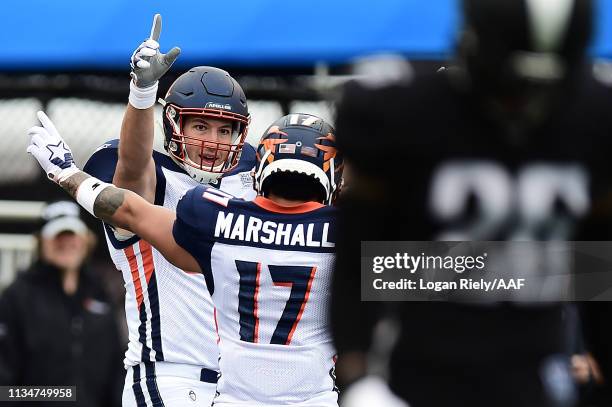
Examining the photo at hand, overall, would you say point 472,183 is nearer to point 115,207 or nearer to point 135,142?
point 115,207

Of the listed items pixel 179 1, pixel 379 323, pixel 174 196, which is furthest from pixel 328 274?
pixel 179 1

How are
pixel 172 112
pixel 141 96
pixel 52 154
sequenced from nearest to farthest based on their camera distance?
pixel 52 154
pixel 141 96
pixel 172 112

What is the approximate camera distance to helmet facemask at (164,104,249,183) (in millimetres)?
5941

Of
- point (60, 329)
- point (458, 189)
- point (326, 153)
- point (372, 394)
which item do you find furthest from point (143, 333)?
point (458, 189)

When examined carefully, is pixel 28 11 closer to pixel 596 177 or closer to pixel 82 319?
pixel 82 319

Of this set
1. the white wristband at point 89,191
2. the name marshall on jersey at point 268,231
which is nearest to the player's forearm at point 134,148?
the white wristband at point 89,191

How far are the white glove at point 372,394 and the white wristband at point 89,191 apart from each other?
2332 mm

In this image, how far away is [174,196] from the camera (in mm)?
5918

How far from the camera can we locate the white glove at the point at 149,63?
18.5 ft

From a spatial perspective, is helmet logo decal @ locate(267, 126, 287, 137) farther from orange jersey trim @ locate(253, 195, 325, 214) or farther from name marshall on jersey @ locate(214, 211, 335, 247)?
name marshall on jersey @ locate(214, 211, 335, 247)

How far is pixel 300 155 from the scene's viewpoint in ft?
15.9

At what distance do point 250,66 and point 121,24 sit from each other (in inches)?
50.2

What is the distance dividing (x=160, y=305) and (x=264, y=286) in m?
1.15

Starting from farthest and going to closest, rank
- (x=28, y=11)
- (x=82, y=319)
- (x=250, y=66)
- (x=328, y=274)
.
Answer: (x=28, y=11) → (x=250, y=66) → (x=82, y=319) → (x=328, y=274)
